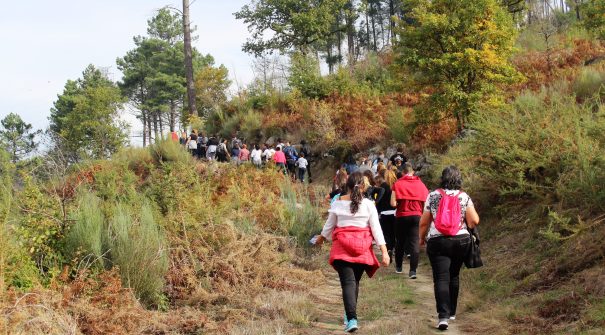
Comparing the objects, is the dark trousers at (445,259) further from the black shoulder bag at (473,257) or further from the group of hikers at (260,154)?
the group of hikers at (260,154)

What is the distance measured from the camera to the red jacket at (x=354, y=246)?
582 cm

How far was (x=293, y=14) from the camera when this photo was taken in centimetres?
3097

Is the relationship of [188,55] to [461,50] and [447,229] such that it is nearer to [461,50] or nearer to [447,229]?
[461,50]

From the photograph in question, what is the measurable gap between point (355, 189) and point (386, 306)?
1974 millimetres

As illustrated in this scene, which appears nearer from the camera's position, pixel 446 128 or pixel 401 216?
pixel 401 216

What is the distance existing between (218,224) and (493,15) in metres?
10.5

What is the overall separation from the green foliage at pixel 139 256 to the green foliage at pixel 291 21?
25474mm

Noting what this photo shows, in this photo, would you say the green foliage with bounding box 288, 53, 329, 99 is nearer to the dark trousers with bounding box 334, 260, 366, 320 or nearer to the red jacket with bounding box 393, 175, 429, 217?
the red jacket with bounding box 393, 175, 429, 217

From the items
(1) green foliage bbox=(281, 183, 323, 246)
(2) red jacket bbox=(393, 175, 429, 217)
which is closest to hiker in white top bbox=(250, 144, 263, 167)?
(1) green foliage bbox=(281, 183, 323, 246)

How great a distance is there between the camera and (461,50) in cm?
1506

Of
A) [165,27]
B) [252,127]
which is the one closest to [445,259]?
[252,127]

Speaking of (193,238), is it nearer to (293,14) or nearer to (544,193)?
(544,193)

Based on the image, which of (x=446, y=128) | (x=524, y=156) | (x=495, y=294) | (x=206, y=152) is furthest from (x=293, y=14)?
(x=495, y=294)

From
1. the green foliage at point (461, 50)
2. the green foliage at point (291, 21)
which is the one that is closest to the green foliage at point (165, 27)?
the green foliage at point (291, 21)
